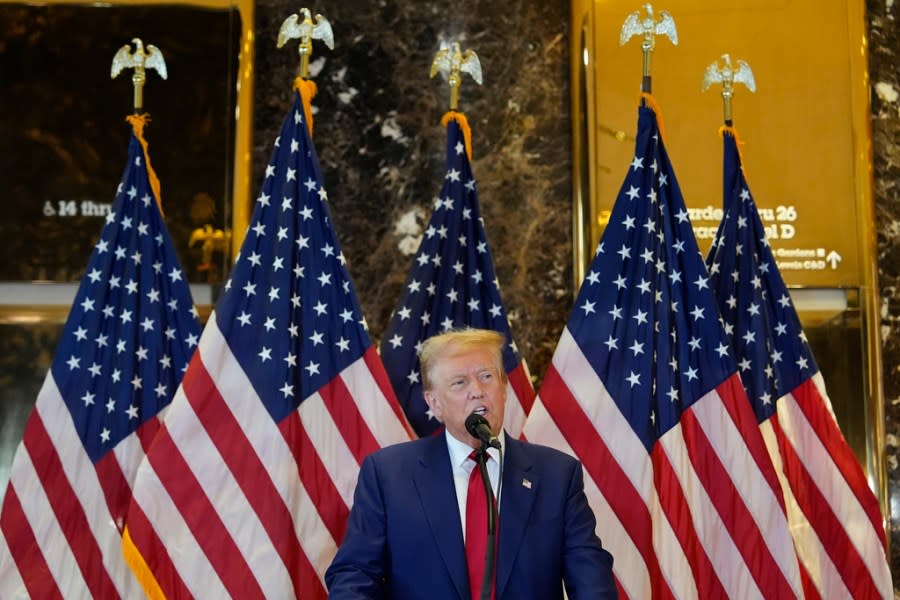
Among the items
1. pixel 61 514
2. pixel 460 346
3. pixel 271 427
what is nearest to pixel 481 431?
pixel 460 346

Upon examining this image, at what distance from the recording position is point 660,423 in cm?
364

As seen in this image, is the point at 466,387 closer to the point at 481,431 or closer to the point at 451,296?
the point at 481,431

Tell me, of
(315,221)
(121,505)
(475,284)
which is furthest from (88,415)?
(475,284)

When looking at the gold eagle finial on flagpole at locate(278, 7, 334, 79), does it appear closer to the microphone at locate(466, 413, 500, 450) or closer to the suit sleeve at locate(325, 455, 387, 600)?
the suit sleeve at locate(325, 455, 387, 600)

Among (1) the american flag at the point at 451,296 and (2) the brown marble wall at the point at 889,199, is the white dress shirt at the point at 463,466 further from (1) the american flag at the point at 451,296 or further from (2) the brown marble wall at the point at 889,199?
(2) the brown marble wall at the point at 889,199

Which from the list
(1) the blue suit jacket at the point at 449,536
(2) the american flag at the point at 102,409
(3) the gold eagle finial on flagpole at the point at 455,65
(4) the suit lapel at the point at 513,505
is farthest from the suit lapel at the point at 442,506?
(3) the gold eagle finial on flagpole at the point at 455,65

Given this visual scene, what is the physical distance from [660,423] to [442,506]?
103 centimetres

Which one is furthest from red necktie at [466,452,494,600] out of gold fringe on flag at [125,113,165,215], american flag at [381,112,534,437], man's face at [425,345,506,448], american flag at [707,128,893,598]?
gold fringe on flag at [125,113,165,215]

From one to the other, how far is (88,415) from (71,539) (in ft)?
1.43

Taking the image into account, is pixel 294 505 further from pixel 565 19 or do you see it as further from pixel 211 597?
pixel 565 19

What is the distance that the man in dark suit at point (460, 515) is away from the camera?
2.87 meters

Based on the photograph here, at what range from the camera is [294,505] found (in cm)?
355

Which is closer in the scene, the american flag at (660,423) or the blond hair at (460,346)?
the blond hair at (460,346)

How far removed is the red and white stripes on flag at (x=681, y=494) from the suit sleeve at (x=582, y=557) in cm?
55
